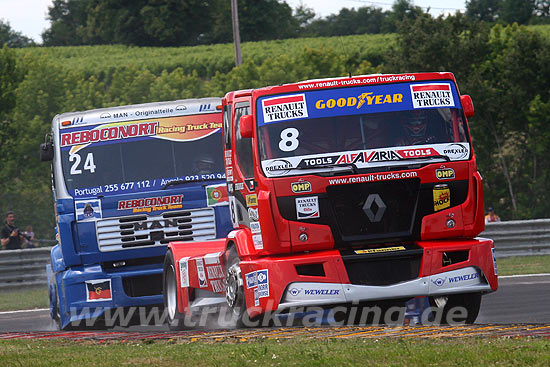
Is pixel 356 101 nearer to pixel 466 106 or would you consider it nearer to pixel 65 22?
pixel 466 106

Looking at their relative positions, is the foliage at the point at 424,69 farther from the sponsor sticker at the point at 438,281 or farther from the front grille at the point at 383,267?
the sponsor sticker at the point at 438,281

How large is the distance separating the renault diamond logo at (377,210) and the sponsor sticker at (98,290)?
4785 mm

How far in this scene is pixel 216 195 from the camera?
1314cm

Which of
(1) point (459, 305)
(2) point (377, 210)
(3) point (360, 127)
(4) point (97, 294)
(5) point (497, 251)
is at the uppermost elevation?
(3) point (360, 127)

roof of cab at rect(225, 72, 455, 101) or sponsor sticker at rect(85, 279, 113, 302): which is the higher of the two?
roof of cab at rect(225, 72, 455, 101)

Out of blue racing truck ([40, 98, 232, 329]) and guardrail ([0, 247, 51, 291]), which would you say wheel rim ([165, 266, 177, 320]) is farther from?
guardrail ([0, 247, 51, 291])

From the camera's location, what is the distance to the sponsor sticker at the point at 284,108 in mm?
9805

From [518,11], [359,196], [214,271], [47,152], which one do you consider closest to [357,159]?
[359,196]

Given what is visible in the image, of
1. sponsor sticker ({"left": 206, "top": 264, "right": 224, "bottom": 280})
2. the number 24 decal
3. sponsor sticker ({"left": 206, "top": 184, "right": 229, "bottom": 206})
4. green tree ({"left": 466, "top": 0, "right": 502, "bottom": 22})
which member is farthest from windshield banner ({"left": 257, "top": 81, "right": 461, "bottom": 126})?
green tree ({"left": 466, "top": 0, "right": 502, "bottom": 22})

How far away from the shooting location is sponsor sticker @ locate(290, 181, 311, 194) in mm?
9484

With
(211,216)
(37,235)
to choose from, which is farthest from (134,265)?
(37,235)

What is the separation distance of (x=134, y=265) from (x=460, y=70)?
19.2 metres

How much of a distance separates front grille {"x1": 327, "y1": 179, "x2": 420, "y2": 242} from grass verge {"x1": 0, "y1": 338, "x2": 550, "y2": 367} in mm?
1726

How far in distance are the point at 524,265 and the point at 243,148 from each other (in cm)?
1096
